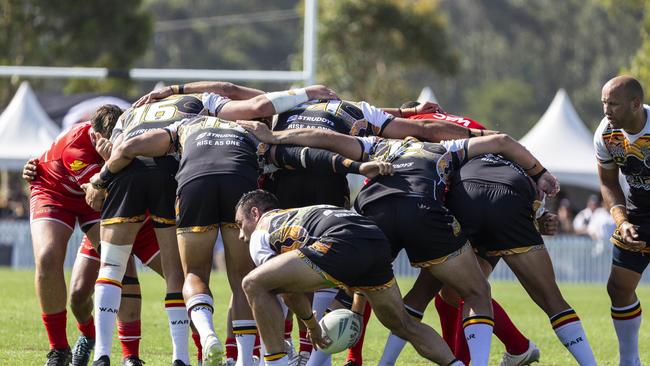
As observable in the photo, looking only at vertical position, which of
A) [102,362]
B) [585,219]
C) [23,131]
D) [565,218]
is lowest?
[565,218]

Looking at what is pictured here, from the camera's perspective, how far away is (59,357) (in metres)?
9.42

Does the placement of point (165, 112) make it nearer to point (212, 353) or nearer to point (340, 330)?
point (212, 353)

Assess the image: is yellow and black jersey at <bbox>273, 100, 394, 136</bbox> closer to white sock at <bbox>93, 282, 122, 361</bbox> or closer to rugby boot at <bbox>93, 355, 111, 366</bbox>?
white sock at <bbox>93, 282, 122, 361</bbox>

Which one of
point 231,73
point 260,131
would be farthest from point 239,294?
point 231,73

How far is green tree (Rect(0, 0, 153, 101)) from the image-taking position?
3416 cm

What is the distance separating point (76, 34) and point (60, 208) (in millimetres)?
27002

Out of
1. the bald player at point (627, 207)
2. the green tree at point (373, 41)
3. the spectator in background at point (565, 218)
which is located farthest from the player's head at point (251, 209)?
the green tree at point (373, 41)

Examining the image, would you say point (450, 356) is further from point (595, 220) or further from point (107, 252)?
point (595, 220)

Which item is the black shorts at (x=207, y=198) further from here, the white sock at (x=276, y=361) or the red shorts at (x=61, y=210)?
the red shorts at (x=61, y=210)

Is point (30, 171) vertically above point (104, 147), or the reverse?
point (104, 147)

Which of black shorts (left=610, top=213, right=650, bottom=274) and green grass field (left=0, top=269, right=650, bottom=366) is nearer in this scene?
black shorts (left=610, top=213, right=650, bottom=274)

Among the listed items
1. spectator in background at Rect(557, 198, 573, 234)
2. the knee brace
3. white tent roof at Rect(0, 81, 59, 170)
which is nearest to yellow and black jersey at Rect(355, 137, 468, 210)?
the knee brace

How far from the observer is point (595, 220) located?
1091 inches

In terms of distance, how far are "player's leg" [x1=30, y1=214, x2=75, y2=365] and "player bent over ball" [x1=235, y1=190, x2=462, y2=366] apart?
207 cm
